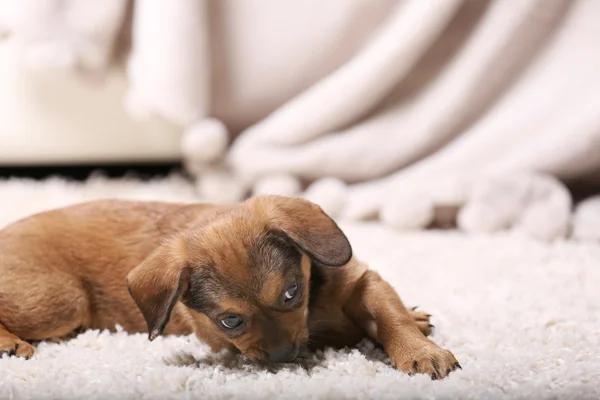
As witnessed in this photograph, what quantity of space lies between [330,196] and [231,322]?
1706 millimetres

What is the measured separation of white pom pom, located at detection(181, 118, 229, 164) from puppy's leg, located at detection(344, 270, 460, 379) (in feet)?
5.99

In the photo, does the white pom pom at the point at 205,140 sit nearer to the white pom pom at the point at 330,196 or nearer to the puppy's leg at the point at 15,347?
the white pom pom at the point at 330,196

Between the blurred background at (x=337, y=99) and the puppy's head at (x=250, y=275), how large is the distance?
4.97 feet

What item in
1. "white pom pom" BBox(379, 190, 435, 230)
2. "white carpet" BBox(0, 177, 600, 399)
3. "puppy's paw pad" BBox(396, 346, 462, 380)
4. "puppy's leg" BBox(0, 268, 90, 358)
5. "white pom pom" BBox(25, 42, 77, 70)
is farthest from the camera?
"white pom pom" BBox(25, 42, 77, 70)

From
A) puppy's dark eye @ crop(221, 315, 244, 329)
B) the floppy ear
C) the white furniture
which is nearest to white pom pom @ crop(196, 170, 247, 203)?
the white furniture

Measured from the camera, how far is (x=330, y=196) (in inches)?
136

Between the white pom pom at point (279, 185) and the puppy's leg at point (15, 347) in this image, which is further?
the white pom pom at point (279, 185)

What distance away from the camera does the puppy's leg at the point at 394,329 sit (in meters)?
1.66

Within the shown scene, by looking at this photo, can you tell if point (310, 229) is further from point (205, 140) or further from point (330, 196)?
point (205, 140)

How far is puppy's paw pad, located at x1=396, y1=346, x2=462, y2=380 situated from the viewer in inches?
63.8

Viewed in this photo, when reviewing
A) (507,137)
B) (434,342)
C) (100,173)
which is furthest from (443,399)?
(100,173)

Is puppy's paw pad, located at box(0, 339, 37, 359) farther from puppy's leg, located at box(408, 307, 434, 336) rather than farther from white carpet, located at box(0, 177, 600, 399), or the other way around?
puppy's leg, located at box(408, 307, 434, 336)

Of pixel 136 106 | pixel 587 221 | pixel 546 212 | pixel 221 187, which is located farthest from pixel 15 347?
pixel 587 221

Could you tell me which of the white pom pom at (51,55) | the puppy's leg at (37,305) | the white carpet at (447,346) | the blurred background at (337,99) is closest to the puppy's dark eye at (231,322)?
the white carpet at (447,346)
